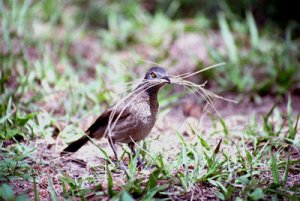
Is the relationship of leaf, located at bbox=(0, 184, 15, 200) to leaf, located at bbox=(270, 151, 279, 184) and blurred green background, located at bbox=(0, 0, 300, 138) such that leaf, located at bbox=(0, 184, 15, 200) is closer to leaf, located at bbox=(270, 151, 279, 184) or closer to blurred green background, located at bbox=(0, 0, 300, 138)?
blurred green background, located at bbox=(0, 0, 300, 138)

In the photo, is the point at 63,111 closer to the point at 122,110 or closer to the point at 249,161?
the point at 122,110

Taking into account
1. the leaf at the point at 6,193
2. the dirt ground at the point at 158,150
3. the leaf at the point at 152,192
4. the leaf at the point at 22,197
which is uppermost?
the leaf at the point at 6,193

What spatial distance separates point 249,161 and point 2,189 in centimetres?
206

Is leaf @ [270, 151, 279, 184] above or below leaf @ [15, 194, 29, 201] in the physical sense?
below

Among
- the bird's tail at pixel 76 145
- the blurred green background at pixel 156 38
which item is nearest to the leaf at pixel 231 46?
the blurred green background at pixel 156 38

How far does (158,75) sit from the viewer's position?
451cm

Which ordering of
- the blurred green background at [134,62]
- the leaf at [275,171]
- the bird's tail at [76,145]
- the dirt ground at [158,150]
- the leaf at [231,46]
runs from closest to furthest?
1. the leaf at [275,171]
2. the dirt ground at [158,150]
3. the blurred green background at [134,62]
4. the bird's tail at [76,145]
5. the leaf at [231,46]

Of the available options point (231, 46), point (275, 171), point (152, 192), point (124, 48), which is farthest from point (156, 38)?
point (152, 192)

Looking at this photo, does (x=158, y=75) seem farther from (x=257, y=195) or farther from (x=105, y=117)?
(x=257, y=195)

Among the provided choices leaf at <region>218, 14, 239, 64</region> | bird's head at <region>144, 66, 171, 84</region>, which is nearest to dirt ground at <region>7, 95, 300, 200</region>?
bird's head at <region>144, 66, 171, 84</region>

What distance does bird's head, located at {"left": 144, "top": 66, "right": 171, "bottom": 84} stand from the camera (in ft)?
14.6

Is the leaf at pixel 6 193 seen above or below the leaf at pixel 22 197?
above

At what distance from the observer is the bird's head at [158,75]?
14.6 feet

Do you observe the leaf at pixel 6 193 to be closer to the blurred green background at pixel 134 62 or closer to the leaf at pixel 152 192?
the blurred green background at pixel 134 62
